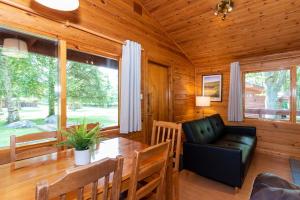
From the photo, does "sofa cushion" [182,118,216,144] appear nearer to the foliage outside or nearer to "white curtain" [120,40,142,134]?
"white curtain" [120,40,142,134]

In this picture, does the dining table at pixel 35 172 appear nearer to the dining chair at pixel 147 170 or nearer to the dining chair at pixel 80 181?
the dining chair at pixel 147 170

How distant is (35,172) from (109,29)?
2240mm

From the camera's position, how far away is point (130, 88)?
289 cm

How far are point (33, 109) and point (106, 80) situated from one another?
45.2 inches

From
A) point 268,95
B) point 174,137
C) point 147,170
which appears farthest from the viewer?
point 268,95

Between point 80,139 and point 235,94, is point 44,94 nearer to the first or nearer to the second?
point 80,139

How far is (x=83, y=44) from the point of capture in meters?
2.42

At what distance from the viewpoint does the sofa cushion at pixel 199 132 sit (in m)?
2.69

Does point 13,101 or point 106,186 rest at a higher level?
point 13,101

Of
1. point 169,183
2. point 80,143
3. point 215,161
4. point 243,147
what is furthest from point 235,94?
point 80,143

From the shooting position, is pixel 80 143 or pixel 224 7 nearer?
pixel 80 143

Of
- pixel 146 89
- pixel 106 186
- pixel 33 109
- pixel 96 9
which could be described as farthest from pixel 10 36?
pixel 146 89

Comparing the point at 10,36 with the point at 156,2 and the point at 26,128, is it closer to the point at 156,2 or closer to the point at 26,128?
the point at 26,128

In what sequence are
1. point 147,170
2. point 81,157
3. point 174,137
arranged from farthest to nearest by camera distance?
point 174,137 → point 81,157 → point 147,170
